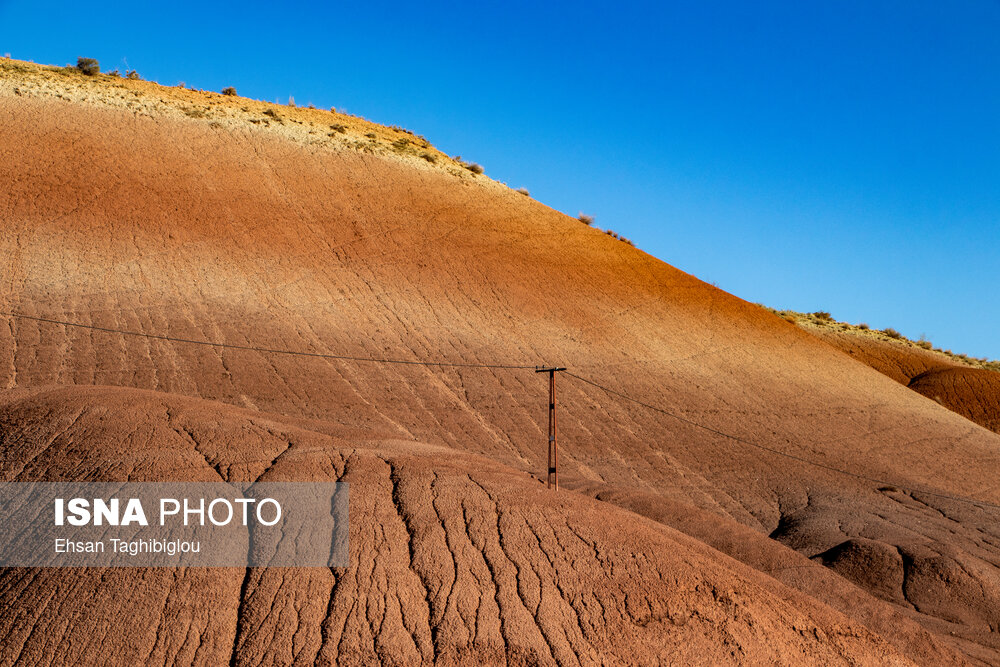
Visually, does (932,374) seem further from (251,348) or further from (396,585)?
(396,585)

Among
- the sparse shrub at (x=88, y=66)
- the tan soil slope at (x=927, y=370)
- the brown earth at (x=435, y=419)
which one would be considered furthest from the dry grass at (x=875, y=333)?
the sparse shrub at (x=88, y=66)

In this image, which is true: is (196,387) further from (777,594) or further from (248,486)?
(777,594)

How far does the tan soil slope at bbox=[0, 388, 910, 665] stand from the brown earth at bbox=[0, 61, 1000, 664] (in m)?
0.04

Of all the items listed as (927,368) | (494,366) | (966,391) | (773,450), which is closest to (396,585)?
(494,366)

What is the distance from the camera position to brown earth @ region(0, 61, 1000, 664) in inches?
360

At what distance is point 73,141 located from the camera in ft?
104

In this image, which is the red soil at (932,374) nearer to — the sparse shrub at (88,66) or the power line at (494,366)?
the power line at (494,366)

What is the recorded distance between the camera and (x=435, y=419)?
2319 cm

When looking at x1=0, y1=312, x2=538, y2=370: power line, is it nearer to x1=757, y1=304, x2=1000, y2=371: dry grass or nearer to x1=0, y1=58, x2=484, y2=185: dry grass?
x1=0, y1=58, x2=484, y2=185: dry grass

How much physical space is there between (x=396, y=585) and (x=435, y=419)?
13851 millimetres

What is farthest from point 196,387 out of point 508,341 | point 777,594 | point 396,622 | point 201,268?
point 777,594

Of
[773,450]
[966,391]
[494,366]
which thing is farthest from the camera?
[966,391]

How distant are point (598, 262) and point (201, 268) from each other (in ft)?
55.2

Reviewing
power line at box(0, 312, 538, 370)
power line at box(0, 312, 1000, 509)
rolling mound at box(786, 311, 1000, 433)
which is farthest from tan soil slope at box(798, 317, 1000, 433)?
power line at box(0, 312, 538, 370)
